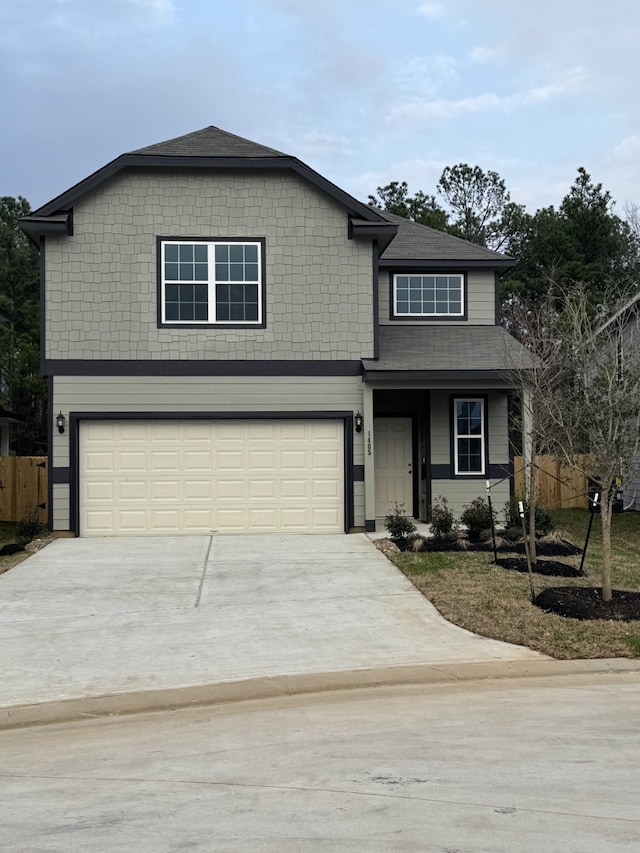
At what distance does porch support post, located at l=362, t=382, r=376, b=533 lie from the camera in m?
16.0

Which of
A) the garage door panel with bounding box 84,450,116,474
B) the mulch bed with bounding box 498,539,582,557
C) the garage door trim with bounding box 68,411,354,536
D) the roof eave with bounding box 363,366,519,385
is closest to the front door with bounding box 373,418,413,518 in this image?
the garage door trim with bounding box 68,411,354,536

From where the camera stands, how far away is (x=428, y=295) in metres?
18.7

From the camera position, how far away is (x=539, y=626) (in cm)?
876

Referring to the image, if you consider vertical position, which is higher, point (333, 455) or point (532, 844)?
point (333, 455)

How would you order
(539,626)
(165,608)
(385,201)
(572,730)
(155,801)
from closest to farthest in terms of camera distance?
(155,801) → (572,730) → (539,626) → (165,608) → (385,201)

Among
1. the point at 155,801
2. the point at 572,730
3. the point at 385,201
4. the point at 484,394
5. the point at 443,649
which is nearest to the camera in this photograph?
the point at 155,801

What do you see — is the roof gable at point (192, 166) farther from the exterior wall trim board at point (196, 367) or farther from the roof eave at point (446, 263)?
the exterior wall trim board at point (196, 367)

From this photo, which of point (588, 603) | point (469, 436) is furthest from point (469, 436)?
point (588, 603)

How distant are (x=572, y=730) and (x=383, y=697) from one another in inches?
60.8

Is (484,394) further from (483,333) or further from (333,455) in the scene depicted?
(333,455)

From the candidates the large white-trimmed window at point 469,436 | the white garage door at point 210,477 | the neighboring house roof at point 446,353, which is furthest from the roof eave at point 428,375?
the large white-trimmed window at point 469,436

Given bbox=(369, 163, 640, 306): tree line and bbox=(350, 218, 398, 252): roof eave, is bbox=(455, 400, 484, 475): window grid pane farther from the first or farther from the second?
bbox=(369, 163, 640, 306): tree line

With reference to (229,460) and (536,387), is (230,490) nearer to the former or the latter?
(229,460)

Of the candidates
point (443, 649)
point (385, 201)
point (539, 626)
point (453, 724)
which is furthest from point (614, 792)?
point (385, 201)
